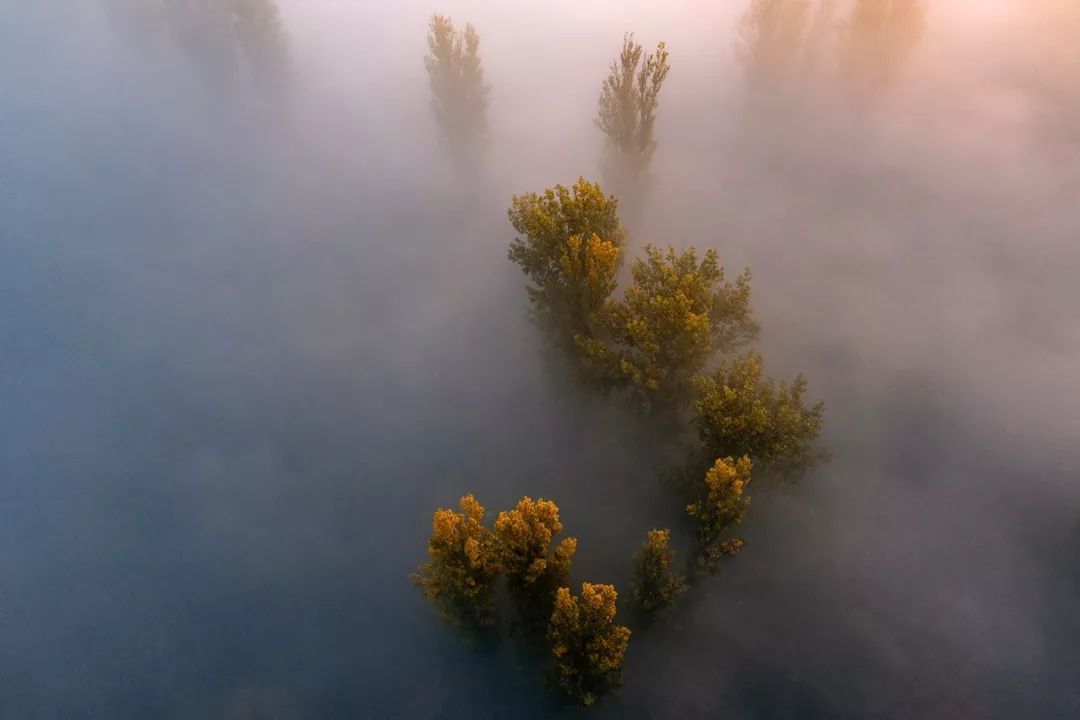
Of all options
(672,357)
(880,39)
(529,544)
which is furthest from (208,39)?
(880,39)

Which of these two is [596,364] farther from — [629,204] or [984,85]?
[984,85]

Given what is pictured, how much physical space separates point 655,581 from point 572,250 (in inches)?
534

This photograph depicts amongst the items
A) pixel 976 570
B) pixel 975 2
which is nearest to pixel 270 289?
pixel 976 570

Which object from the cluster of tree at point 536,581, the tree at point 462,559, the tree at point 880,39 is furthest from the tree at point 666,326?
the tree at point 880,39

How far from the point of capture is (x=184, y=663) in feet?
76.2

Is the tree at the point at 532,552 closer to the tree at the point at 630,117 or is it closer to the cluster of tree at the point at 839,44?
the tree at the point at 630,117

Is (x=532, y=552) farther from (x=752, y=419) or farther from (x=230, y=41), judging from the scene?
(x=230, y=41)

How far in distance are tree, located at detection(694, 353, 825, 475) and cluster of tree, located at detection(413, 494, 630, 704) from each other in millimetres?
7080

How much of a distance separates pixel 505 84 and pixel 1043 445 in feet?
155

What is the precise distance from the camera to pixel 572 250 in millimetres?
24375

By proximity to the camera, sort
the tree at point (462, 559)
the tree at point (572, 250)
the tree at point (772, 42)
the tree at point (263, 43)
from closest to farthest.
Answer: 1. the tree at point (462, 559)
2. the tree at point (572, 250)
3. the tree at point (772, 42)
4. the tree at point (263, 43)

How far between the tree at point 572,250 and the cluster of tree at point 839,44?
29.8 metres

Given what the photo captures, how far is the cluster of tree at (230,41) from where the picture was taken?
49812 millimetres

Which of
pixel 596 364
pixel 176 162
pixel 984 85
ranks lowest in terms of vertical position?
pixel 596 364
